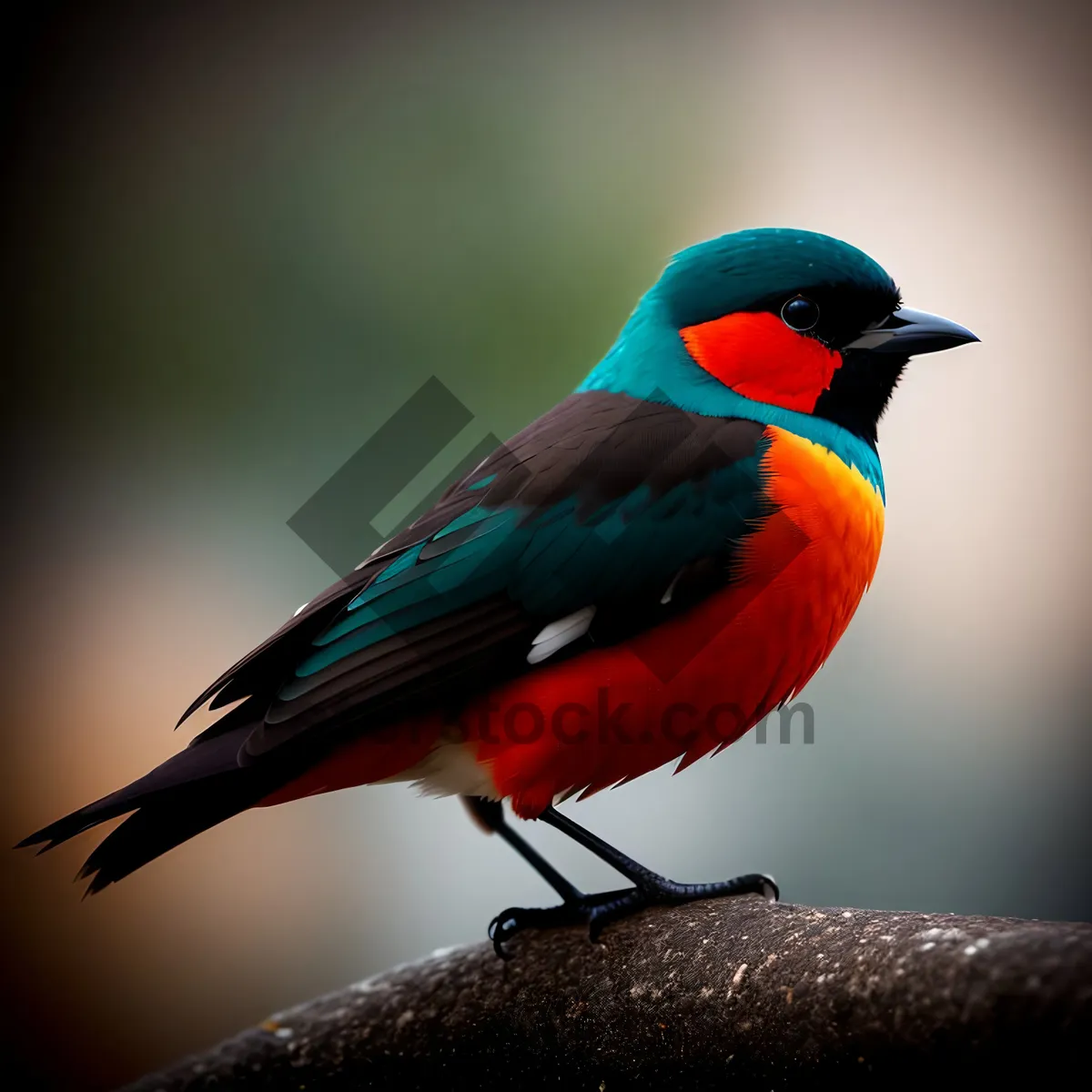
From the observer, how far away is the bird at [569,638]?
8.22 ft

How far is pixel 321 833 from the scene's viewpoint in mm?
5316

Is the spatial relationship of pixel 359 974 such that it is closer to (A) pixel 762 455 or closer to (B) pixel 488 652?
(B) pixel 488 652

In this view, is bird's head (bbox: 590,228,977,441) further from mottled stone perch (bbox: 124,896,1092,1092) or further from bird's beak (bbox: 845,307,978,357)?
mottled stone perch (bbox: 124,896,1092,1092)

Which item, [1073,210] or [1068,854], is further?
[1073,210]

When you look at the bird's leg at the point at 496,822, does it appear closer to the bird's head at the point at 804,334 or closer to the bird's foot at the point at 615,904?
the bird's foot at the point at 615,904

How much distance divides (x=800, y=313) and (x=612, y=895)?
155 centimetres

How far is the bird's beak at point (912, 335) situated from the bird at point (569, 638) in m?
0.31

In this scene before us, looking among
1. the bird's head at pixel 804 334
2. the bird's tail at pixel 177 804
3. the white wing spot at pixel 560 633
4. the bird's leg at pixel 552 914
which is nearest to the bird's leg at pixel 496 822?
the bird's leg at pixel 552 914

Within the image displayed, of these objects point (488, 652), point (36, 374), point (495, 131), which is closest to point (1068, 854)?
point (488, 652)

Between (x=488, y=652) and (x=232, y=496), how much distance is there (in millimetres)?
3321

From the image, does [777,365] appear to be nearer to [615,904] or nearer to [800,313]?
[800,313]

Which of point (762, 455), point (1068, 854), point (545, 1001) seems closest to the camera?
point (545, 1001)

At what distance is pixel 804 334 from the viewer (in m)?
2.98

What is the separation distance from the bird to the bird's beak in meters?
0.31
